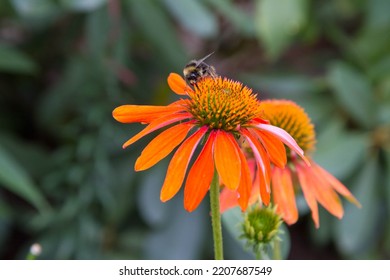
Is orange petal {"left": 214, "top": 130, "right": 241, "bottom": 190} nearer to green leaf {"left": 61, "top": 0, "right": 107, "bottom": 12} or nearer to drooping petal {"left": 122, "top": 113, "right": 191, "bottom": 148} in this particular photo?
drooping petal {"left": 122, "top": 113, "right": 191, "bottom": 148}

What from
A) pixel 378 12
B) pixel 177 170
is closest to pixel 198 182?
pixel 177 170

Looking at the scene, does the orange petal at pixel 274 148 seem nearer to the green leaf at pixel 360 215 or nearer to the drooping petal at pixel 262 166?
the drooping petal at pixel 262 166

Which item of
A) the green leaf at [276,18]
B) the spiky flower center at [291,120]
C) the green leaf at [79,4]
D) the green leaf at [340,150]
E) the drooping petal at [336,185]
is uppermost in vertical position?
the green leaf at [276,18]

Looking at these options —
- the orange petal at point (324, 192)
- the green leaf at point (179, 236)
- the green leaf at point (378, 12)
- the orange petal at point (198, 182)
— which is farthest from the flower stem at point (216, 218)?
the green leaf at point (378, 12)

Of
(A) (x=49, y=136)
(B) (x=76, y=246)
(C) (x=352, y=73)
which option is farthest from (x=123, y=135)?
(C) (x=352, y=73)

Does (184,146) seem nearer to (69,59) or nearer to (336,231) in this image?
(336,231)

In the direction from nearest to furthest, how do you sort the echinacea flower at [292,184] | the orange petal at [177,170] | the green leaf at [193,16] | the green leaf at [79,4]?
the orange petal at [177,170] < the echinacea flower at [292,184] < the green leaf at [79,4] < the green leaf at [193,16]

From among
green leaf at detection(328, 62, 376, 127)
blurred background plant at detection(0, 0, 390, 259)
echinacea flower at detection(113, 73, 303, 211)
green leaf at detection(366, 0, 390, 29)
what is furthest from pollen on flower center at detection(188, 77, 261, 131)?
green leaf at detection(366, 0, 390, 29)
